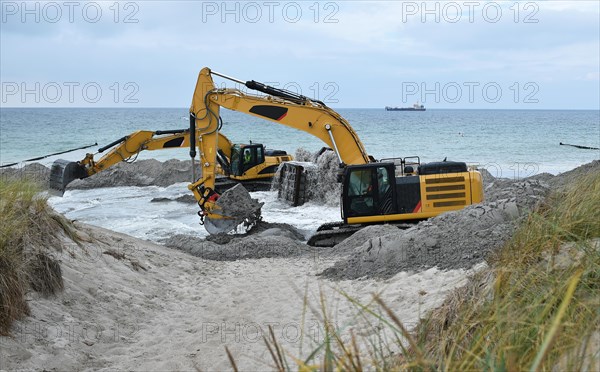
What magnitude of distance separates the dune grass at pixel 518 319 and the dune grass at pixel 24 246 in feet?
8.96

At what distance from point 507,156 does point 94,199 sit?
979 inches

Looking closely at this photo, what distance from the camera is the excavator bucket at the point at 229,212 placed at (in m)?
14.7

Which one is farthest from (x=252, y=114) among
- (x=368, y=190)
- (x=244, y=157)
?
(x=244, y=157)

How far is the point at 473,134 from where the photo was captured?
2382 inches

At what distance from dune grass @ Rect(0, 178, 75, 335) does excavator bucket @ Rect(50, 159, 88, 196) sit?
9355mm

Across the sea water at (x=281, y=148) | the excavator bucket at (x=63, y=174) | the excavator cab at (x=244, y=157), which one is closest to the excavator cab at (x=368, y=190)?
the sea water at (x=281, y=148)

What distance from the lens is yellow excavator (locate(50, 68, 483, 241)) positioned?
13000 millimetres

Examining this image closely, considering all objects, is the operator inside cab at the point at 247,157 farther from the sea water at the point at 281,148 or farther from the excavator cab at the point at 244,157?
the sea water at the point at 281,148

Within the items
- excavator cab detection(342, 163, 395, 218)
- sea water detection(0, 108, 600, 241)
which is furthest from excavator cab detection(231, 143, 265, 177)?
excavator cab detection(342, 163, 395, 218)

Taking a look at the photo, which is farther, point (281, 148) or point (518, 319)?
point (281, 148)

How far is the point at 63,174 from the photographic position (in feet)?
60.6

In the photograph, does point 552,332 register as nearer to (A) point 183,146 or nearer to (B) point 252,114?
(B) point 252,114

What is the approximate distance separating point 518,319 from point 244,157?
20.5m

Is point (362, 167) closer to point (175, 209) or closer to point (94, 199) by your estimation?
point (175, 209)
